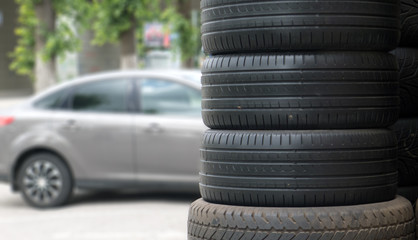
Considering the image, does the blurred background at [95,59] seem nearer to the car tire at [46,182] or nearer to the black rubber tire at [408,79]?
the car tire at [46,182]

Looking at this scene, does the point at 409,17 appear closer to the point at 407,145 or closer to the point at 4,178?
the point at 407,145

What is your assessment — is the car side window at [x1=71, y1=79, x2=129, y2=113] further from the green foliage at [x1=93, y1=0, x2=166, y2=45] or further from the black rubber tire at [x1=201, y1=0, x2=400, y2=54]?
the green foliage at [x1=93, y1=0, x2=166, y2=45]

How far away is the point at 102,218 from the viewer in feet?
30.5

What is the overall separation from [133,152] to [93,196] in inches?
57.0

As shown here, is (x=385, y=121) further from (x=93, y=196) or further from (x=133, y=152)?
(x=93, y=196)

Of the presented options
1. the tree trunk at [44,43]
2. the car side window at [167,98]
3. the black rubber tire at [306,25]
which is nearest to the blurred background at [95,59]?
the tree trunk at [44,43]

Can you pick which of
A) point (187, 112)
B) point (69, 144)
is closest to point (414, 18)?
point (187, 112)

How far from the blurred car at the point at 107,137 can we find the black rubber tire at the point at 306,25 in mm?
5840

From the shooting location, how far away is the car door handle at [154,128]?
986 centimetres

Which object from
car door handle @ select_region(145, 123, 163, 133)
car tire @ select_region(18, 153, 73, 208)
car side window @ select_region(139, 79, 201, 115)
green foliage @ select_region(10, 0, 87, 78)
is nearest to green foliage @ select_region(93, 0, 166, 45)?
green foliage @ select_region(10, 0, 87, 78)

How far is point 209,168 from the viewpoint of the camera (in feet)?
12.9

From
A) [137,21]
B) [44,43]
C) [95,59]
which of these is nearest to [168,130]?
[137,21]

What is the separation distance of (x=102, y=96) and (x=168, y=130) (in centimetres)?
110

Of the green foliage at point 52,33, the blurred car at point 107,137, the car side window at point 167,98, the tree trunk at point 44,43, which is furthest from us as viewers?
the tree trunk at point 44,43
